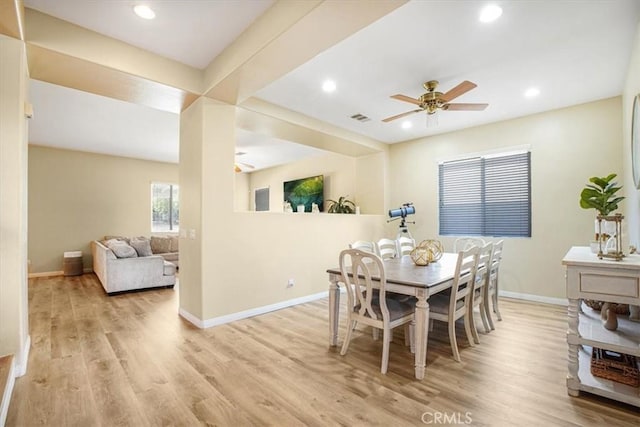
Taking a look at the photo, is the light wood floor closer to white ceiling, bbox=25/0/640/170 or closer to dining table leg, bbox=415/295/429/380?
dining table leg, bbox=415/295/429/380

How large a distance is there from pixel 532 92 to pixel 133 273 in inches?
250

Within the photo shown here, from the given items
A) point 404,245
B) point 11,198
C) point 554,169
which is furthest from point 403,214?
point 11,198

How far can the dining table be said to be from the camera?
2273 millimetres

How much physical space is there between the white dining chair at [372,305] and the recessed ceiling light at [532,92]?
2966 millimetres

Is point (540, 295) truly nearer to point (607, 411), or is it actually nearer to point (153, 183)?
point (607, 411)

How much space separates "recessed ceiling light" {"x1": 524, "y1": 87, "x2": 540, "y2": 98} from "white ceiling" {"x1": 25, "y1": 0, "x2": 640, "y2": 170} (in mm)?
50

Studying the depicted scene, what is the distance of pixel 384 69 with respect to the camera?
3.20 m

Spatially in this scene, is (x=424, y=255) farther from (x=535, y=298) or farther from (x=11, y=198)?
(x=11, y=198)

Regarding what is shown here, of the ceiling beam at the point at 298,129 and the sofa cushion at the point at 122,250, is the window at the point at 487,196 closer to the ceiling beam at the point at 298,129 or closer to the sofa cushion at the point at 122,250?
the ceiling beam at the point at 298,129

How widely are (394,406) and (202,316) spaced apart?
7.54ft

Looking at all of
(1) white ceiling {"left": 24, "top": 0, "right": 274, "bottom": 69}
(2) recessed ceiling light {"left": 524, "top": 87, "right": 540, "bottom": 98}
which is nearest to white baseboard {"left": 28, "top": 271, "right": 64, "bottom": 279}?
(1) white ceiling {"left": 24, "top": 0, "right": 274, "bottom": 69}

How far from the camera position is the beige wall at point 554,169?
13.0 feet

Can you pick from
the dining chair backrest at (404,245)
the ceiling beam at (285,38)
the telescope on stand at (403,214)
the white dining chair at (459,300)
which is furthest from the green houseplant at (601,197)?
the telescope on stand at (403,214)

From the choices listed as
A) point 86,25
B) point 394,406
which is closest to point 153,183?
point 86,25
